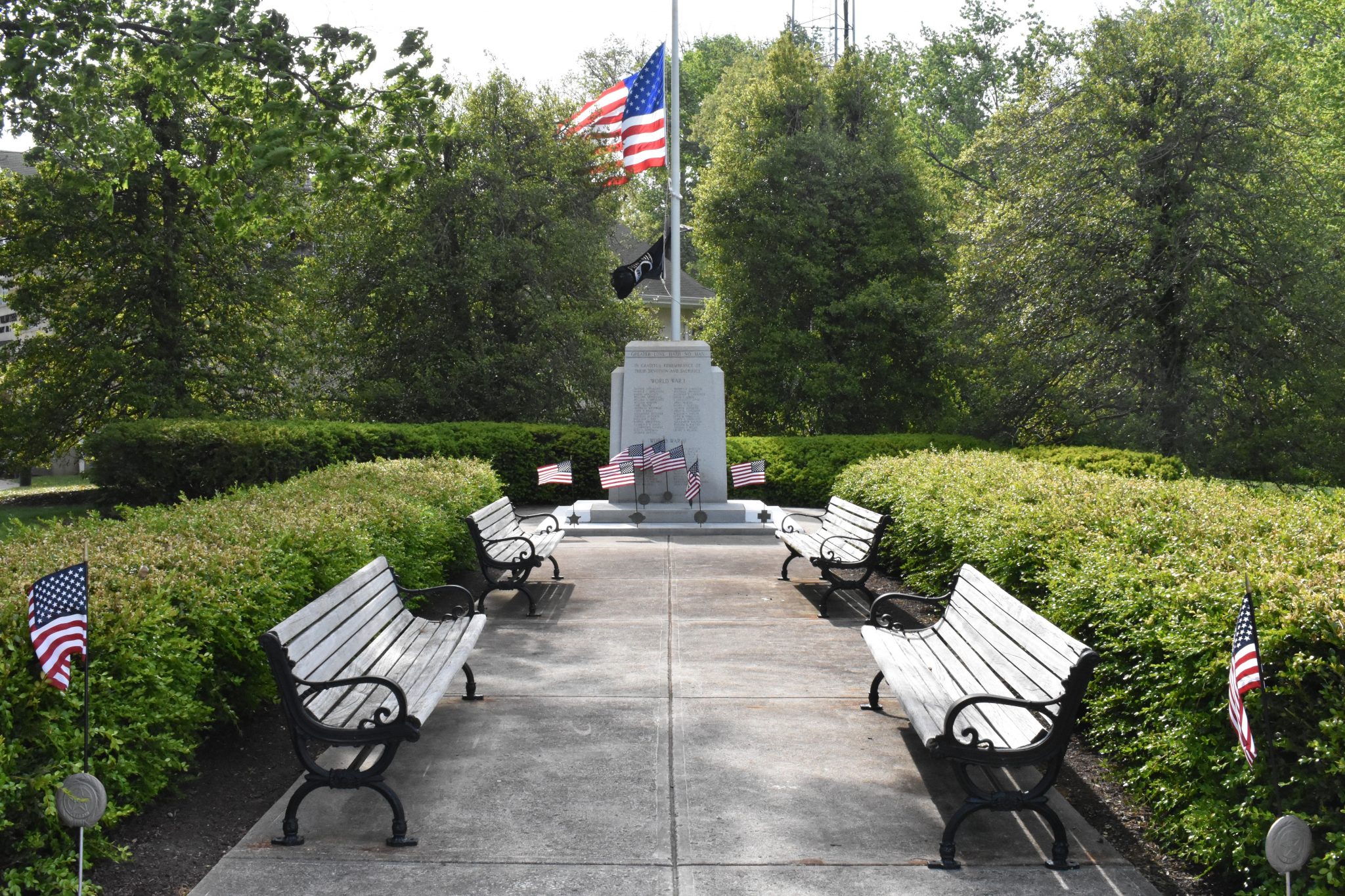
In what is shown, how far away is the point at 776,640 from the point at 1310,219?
15577 mm

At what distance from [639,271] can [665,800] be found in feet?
45.2

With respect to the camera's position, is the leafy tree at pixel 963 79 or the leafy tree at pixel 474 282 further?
the leafy tree at pixel 963 79

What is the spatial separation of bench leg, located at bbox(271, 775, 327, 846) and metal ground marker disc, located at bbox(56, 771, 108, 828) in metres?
0.96

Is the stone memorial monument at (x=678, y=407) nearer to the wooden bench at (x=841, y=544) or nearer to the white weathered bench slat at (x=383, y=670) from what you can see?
the wooden bench at (x=841, y=544)

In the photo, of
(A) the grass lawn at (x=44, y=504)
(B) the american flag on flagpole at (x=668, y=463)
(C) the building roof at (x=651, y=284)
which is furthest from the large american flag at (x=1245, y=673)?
(C) the building roof at (x=651, y=284)

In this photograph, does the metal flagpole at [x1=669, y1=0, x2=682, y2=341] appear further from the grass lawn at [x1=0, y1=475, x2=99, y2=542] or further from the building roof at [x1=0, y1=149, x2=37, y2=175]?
the building roof at [x1=0, y1=149, x2=37, y2=175]

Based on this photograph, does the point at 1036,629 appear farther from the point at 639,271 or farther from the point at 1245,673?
the point at 639,271

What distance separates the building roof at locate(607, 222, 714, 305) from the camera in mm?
33188

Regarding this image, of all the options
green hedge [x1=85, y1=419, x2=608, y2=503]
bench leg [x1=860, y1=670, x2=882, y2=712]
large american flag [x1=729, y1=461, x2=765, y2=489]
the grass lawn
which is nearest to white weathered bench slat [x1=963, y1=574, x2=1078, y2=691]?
bench leg [x1=860, y1=670, x2=882, y2=712]

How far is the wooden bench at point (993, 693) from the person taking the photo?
4.55 meters

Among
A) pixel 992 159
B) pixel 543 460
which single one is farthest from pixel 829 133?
pixel 543 460

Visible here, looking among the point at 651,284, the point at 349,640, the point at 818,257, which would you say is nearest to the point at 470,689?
the point at 349,640

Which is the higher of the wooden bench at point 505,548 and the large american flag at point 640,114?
the large american flag at point 640,114

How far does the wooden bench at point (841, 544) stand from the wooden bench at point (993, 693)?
119 inches
